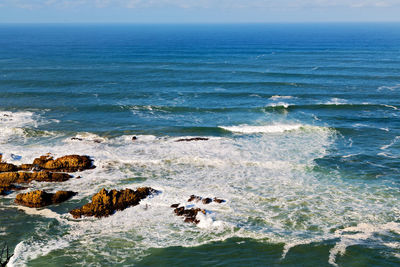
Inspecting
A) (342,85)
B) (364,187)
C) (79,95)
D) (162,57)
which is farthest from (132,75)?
(364,187)

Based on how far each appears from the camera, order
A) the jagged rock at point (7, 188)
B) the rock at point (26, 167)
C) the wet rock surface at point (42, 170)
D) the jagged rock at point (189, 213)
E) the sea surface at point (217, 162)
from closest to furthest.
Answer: the sea surface at point (217, 162), the jagged rock at point (189, 213), the jagged rock at point (7, 188), the wet rock surface at point (42, 170), the rock at point (26, 167)

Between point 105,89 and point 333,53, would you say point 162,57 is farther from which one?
point 333,53

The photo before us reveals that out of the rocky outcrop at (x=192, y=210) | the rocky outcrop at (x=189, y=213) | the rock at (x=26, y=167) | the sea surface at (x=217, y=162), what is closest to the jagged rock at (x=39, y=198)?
the sea surface at (x=217, y=162)

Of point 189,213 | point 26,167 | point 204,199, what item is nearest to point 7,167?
point 26,167

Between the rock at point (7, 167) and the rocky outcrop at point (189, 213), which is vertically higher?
the rock at point (7, 167)

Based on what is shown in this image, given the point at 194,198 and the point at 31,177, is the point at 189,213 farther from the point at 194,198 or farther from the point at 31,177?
the point at 31,177

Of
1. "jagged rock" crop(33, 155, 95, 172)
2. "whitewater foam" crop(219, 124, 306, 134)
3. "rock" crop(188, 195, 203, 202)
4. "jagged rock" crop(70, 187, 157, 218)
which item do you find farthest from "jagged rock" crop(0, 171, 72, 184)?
"whitewater foam" crop(219, 124, 306, 134)

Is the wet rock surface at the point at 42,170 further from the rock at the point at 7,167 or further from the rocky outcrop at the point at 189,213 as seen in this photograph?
the rocky outcrop at the point at 189,213
